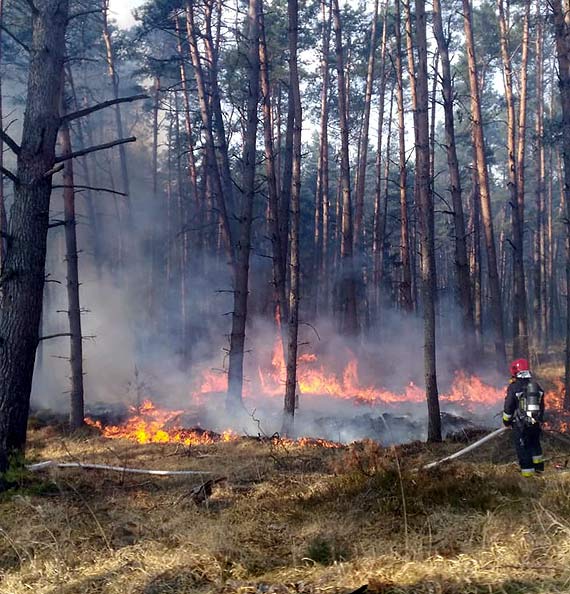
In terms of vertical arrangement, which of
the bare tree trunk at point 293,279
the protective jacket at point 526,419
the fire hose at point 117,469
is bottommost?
the fire hose at point 117,469

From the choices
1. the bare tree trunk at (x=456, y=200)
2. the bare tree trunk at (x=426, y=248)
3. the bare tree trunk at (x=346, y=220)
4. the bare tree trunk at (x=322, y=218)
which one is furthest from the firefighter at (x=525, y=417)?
the bare tree trunk at (x=322, y=218)

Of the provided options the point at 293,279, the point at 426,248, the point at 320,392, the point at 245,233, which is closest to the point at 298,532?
the point at 426,248

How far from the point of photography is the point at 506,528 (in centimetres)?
533

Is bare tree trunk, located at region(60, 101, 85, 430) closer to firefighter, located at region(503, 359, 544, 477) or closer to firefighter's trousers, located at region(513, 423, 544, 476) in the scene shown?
firefighter, located at region(503, 359, 544, 477)

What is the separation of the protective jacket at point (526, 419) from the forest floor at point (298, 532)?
Answer: 11.1 inches

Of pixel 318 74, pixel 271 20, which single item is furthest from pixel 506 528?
pixel 318 74

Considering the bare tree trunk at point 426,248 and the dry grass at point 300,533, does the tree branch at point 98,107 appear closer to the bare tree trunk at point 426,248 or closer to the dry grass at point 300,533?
the dry grass at point 300,533

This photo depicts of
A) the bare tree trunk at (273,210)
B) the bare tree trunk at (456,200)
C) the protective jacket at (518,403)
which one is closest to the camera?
the protective jacket at (518,403)

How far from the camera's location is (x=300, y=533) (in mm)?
5609

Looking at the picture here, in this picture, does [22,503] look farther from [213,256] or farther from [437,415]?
[213,256]

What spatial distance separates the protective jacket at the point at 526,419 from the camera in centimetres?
805

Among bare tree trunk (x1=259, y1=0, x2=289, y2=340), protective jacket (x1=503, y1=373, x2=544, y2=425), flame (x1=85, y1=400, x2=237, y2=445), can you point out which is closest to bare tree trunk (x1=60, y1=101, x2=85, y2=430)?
flame (x1=85, y1=400, x2=237, y2=445)

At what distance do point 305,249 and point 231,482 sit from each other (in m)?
30.3

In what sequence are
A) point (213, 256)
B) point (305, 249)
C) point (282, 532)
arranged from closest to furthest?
point (282, 532), point (213, 256), point (305, 249)
